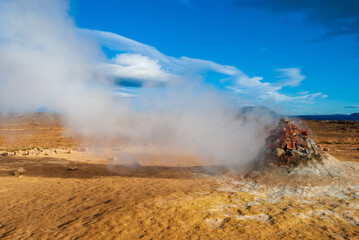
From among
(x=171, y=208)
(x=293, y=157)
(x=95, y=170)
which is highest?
(x=293, y=157)

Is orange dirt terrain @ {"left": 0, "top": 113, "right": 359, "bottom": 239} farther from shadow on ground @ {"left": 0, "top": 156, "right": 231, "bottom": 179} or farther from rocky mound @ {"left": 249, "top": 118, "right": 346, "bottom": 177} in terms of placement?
rocky mound @ {"left": 249, "top": 118, "right": 346, "bottom": 177}

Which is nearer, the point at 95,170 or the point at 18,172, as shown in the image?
the point at 18,172

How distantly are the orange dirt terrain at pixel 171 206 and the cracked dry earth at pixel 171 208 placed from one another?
2 centimetres

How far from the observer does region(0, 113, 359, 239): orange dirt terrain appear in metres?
4.91

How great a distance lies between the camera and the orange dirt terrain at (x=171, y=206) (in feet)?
16.1

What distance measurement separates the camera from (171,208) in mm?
6051

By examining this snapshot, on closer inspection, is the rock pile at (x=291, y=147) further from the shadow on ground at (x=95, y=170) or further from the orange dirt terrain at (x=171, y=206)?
the shadow on ground at (x=95, y=170)

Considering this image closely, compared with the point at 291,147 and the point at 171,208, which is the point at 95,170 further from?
the point at 291,147

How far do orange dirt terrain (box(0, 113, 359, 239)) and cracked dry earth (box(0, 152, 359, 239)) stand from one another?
19mm

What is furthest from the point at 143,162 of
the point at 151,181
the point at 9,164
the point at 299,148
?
the point at 299,148

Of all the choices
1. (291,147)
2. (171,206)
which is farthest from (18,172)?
(291,147)

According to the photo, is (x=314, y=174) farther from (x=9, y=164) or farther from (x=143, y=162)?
(x=9, y=164)

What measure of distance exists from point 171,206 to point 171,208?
0.13 metres

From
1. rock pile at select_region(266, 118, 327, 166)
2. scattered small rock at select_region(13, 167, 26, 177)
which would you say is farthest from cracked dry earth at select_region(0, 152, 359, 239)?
rock pile at select_region(266, 118, 327, 166)
